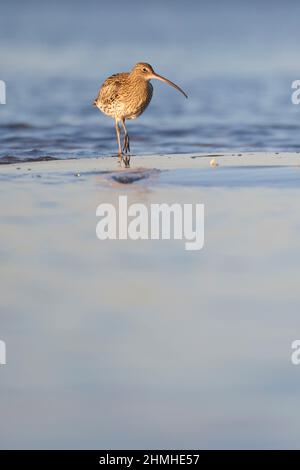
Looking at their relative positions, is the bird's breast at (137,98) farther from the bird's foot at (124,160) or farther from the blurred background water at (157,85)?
the bird's foot at (124,160)

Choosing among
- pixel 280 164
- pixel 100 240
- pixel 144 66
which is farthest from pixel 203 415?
pixel 144 66

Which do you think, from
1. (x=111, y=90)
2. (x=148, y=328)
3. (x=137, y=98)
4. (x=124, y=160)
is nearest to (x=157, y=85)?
(x=111, y=90)

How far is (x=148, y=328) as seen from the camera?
638cm

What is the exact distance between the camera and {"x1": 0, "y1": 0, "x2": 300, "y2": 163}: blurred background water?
1502 cm

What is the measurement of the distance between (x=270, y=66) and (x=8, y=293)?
23.1m

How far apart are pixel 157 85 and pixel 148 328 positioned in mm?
17093

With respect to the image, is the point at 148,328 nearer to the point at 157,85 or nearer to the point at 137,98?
the point at 137,98

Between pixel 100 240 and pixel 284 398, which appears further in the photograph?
pixel 100 240

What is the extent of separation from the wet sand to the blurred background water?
4.74 meters

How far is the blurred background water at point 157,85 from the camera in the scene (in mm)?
15023

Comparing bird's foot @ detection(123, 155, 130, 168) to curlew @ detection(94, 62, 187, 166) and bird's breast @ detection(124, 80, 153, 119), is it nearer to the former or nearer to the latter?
curlew @ detection(94, 62, 187, 166)

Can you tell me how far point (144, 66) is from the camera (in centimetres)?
1381
